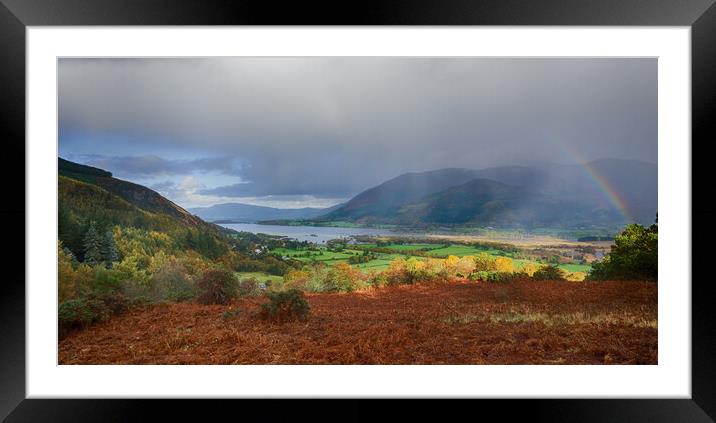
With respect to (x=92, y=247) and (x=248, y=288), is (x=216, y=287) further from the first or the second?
(x=92, y=247)

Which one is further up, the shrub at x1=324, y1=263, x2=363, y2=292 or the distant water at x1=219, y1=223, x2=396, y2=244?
the distant water at x1=219, y1=223, x2=396, y2=244

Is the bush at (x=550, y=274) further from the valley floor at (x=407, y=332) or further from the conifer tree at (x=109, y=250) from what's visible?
the conifer tree at (x=109, y=250)

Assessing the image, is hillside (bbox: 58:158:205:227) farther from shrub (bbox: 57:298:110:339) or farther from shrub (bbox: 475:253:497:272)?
shrub (bbox: 475:253:497:272)

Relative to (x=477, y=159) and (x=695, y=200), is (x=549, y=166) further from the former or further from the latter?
(x=695, y=200)

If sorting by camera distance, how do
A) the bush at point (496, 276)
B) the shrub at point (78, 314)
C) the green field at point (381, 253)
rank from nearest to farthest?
1. the shrub at point (78, 314)
2. the bush at point (496, 276)
3. the green field at point (381, 253)

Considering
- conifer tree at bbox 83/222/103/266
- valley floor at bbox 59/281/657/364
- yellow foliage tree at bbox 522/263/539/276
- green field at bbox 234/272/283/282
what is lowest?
valley floor at bbox 59/281/657/364

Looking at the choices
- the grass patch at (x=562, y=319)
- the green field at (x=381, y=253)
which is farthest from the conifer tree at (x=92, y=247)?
the grass patch at (x=562, y=319)

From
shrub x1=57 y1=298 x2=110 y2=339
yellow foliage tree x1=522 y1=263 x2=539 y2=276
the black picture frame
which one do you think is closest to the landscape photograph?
yellow foliage tree x1=522 y1=263 x2=539 y2=276
